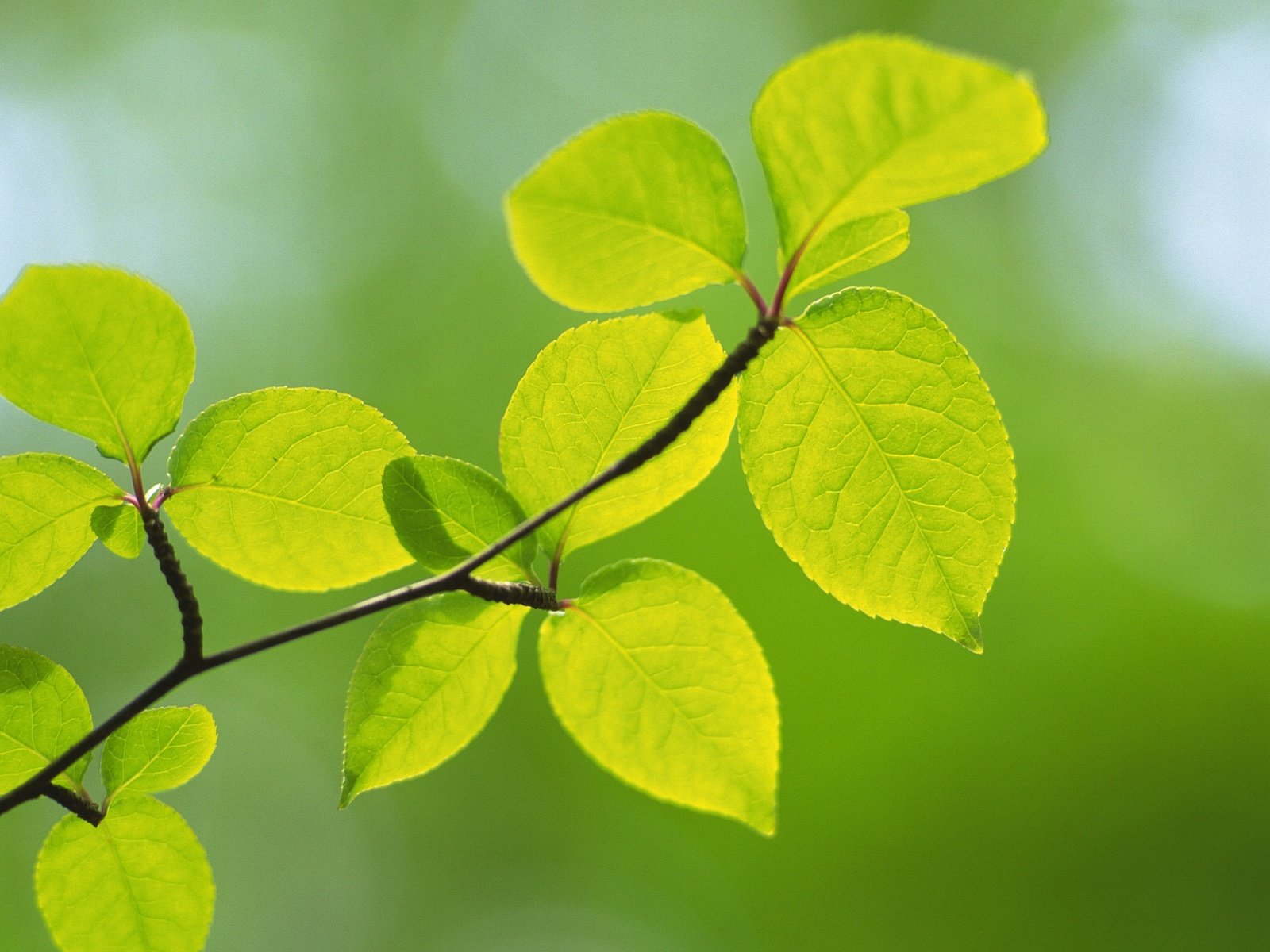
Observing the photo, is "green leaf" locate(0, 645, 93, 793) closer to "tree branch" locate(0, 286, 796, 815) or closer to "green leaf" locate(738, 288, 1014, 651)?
"tree branch" locate(0, 286, 796, 815)

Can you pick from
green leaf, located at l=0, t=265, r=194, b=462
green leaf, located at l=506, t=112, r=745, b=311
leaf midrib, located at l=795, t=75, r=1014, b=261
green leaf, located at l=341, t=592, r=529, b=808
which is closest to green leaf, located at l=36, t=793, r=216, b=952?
green leaf, located at l=341, t=592, r=529, b=808

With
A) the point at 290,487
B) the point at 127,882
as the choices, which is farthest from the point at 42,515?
the point at 127,882

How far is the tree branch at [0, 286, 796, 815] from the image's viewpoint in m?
0.50

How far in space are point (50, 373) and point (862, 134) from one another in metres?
0.47

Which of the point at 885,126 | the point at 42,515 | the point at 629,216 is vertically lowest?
the point at 42,515

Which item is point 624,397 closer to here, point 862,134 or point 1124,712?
point 862,134

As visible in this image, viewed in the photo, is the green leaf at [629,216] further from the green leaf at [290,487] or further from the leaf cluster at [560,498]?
the green leaf at [290,487]

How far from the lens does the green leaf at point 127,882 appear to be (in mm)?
674

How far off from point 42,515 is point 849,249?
21.0 inches

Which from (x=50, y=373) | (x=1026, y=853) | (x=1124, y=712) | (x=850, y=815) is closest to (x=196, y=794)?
(x=850, y=815)

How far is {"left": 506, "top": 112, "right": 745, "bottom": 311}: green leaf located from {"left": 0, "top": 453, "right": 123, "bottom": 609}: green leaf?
1.07ft

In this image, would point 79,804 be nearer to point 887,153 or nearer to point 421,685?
point 421,685

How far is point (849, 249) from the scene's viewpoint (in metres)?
0.59

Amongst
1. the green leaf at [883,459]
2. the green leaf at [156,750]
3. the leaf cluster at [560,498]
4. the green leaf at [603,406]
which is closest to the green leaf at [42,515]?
the leaf cluster at [560,498]
